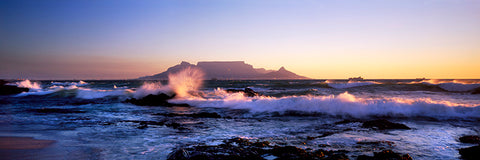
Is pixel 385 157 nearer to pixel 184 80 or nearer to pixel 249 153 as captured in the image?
pixel 249 153

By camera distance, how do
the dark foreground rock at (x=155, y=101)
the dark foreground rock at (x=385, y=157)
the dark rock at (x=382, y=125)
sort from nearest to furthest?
the dark foreground rock at (x=385, y=157), the dark rock at (x=382, y=125), the dark foreground rock at (x=155, y=101)

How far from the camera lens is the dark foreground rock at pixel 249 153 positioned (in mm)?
4021

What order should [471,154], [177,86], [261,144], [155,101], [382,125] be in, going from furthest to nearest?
[177,86]
[155,101]
[382,125]
[261,144]
[471,154]

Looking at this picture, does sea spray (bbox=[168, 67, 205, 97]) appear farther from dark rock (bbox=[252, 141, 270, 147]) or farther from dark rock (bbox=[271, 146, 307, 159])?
dark rock (bbox=[271, 146, 307, 159])

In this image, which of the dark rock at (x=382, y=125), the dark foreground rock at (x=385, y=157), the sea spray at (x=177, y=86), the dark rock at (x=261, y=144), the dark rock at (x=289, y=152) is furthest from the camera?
the sea spray at (x=177, y=86)

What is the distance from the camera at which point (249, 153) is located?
4.36 metres

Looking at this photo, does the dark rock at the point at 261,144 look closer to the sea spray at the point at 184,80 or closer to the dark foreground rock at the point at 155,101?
the dark foreground rock at the point at 155,101

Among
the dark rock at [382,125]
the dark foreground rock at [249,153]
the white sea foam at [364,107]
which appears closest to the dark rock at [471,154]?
the dark foreground rock at [249,153]

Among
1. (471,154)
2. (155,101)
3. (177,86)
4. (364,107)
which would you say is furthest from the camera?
(177,86)

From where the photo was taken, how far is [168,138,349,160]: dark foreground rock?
13.2 ft

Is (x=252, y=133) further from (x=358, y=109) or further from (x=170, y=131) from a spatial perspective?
(x=358, y=109)

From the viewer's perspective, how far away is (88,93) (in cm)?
2464

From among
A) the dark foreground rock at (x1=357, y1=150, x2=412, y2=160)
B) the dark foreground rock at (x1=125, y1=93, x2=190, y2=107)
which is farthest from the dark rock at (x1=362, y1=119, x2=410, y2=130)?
the dark foreground rock at (x1=125, y1=93, x2=190, y2=107)

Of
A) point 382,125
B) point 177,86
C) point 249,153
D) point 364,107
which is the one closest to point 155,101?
point 177,86
